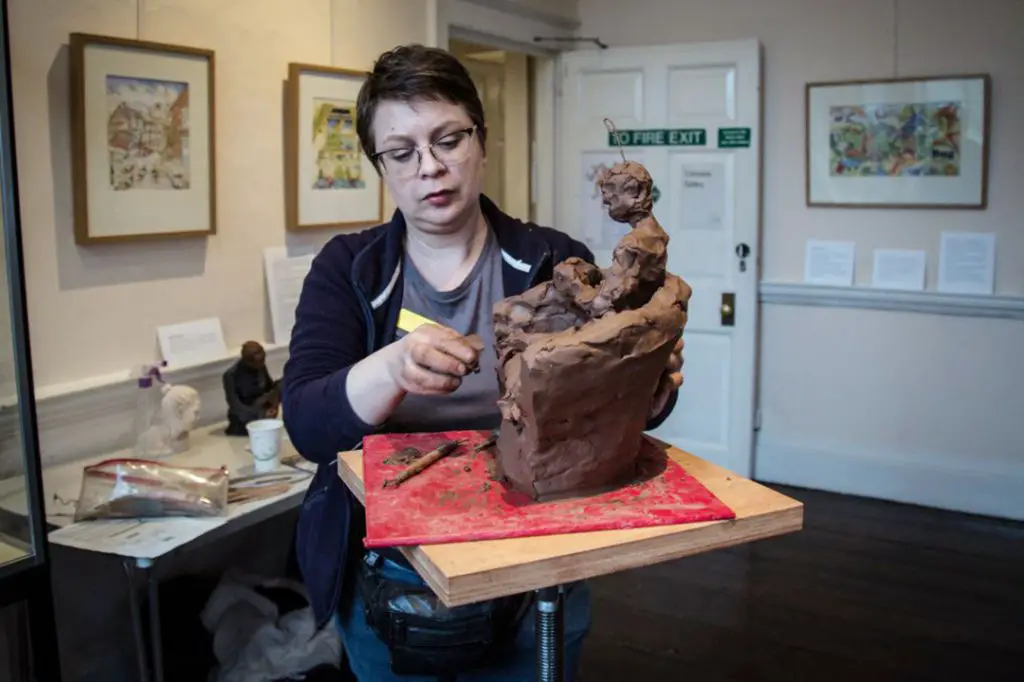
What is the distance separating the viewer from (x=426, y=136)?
140 centimetres

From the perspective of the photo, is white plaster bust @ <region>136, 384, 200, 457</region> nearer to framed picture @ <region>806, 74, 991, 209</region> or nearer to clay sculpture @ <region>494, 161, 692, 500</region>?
clay sculpture @ <region>494, 161, 692, 500</region>

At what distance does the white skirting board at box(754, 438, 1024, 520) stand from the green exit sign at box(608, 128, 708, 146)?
145cm

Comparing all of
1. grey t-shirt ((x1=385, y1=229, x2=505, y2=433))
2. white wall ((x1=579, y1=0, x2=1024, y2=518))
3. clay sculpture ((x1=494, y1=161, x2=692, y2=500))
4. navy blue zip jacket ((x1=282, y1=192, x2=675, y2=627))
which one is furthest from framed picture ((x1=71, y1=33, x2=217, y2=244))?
white wall ((x1=579, y1=0, x2=1024, y2=518))

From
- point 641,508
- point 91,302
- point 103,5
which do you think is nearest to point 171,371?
point 91,302

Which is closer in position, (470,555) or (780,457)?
(470,555)

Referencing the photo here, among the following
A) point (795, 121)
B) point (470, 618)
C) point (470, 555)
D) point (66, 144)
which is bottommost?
point (470, 618)

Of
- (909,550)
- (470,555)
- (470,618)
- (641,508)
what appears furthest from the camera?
(909,550)

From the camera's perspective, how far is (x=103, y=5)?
94.3 inches

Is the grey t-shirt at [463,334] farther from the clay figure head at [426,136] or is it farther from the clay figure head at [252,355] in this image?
the clay figure head at [252,355]

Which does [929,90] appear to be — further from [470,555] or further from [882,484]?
[470,555]

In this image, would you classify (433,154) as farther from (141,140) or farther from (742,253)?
(742,253)

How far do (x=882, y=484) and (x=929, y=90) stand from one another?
5.66 feet

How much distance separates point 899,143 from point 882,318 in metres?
0.76

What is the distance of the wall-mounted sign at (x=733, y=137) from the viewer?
13.6 feet
